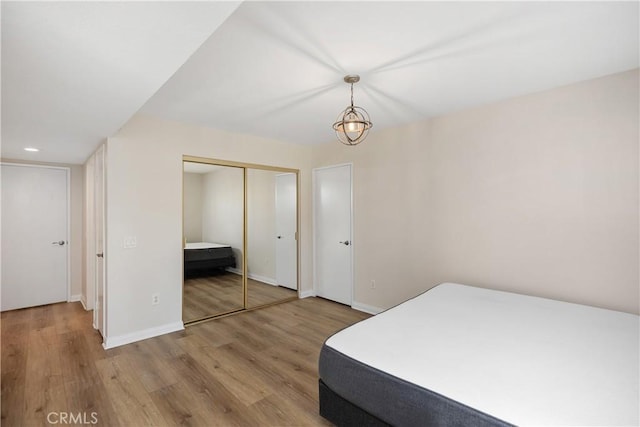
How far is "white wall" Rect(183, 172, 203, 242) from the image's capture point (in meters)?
3.81

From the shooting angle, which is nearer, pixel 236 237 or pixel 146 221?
pixel 146 221

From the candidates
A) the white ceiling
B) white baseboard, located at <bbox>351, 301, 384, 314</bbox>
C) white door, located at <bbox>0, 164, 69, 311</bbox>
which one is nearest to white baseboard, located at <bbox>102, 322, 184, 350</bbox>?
the white ceiling

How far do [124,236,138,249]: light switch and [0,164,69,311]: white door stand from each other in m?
2.37

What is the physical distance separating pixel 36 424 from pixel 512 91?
4.46 metres

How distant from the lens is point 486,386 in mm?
1318

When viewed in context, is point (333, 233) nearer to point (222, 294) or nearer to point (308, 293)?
point (308, 293)

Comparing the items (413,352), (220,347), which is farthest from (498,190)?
(220,347)

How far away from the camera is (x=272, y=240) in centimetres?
463

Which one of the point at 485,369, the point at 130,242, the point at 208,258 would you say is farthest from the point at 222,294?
the point at 485,369

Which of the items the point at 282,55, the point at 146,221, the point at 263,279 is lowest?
the point at 263,279

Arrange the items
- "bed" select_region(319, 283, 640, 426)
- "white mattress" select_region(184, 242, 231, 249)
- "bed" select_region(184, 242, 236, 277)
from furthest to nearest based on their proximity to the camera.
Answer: "bed" select_region(184, 242, 236, 277), "white mattress" select_region(184, 242, 231, 249), "bed" select_region(319, 283, 640, 426)

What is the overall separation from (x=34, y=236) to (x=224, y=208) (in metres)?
2.84

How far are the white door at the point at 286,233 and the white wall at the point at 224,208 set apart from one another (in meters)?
0.73

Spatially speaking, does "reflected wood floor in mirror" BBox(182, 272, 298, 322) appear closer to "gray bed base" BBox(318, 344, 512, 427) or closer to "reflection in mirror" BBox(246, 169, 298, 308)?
"reflection in mirror" BBox(246, 169, 298, 308)
